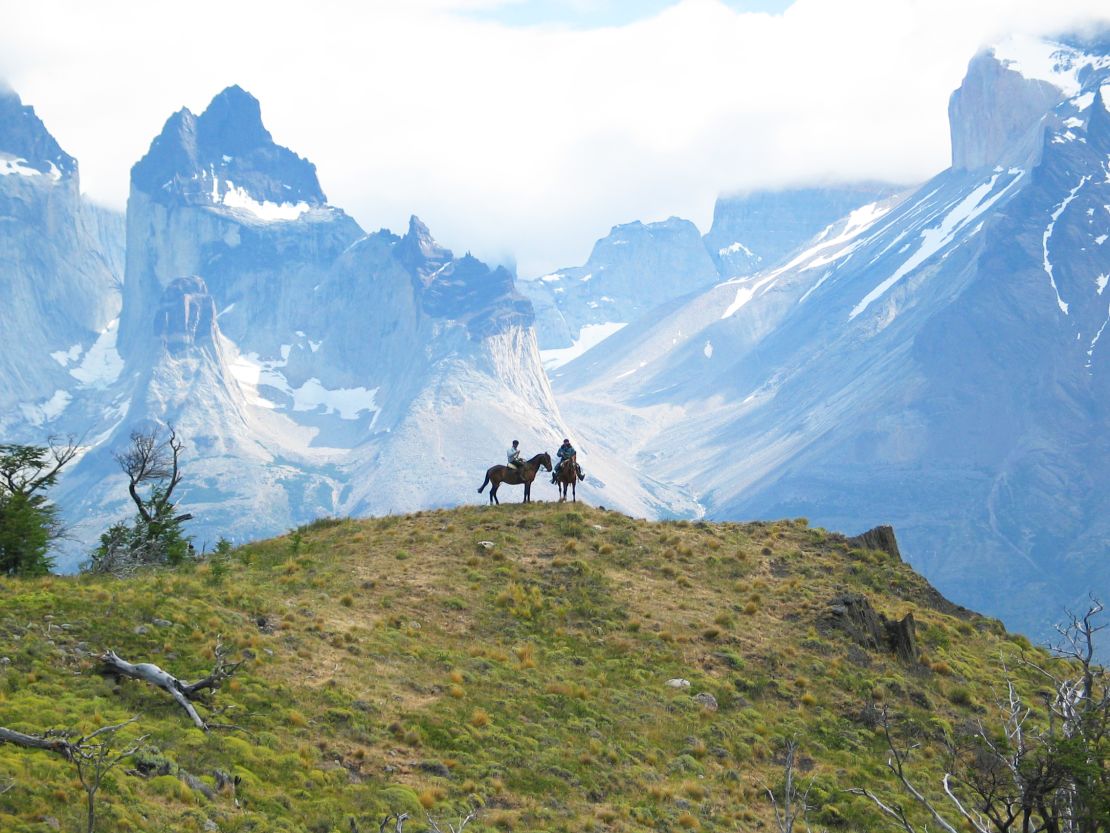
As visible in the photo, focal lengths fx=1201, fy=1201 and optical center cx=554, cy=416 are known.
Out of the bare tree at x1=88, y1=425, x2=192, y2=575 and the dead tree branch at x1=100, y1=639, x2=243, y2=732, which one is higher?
the bare tree at x1=88, y1=425, x2=192, y2=575

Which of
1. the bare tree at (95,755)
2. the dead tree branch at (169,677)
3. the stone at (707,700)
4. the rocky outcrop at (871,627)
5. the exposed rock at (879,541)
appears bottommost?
the bare tree at (95,755)

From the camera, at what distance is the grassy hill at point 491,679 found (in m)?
29.8

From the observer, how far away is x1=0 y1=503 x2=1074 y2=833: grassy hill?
1172 inches

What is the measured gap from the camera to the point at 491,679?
39.5 metres

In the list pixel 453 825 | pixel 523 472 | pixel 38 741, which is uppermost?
pixel 523 472

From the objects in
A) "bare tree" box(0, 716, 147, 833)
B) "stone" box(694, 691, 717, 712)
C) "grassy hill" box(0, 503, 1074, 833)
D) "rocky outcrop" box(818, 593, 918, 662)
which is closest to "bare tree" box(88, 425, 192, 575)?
"grassy hill" box(0, 503, 1074, 833)

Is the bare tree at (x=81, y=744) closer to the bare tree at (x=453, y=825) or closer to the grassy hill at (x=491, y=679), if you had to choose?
the grassy hill at (x=491, y=679)

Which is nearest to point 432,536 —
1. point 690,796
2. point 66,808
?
point 690,796

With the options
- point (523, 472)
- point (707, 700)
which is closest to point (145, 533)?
point (523, 472)

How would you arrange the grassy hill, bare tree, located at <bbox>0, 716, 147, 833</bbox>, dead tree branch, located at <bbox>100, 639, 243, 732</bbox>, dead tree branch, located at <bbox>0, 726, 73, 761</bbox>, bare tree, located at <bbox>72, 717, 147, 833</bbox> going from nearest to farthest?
bare tree, located at <bbox>72, 717, 147, 833</bbox>
bare tree, located at <bbox>0, 716, 147, 833</bbox>
dead tree branch, located at <bbox>0, 726, 73, 761</bbox>
the grassy hill
dead tree branch, located at <bbox>100, 639, 243, 732</bbox>

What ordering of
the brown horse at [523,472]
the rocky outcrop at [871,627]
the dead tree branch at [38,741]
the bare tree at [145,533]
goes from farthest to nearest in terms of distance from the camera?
the brown horse at [523,472] < the bare tree at [145,533] < the rocky outcrop at [871,627] < the dead tree branch at [38,741]

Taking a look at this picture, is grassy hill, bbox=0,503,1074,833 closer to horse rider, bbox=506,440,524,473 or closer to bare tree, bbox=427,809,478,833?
bare tree, bbox=427,809,478,833

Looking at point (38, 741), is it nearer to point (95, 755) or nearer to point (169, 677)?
point (95, 755)

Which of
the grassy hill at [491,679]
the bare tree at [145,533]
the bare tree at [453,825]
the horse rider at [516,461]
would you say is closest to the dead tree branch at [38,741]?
the grassy hill at [491,679]
